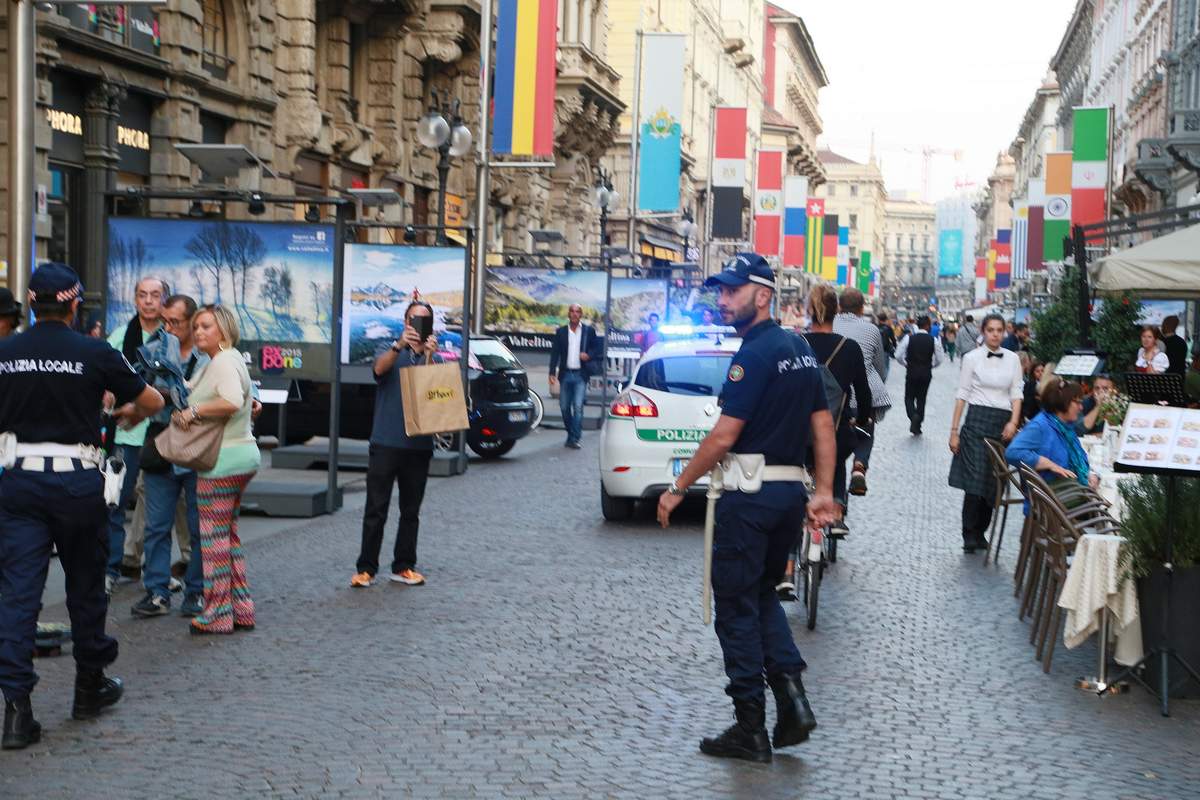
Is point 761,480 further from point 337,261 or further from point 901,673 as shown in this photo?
point 337,261

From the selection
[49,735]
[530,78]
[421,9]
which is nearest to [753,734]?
[49,735]

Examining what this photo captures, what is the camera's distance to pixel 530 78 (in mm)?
26938

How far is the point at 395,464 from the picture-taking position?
10438mm

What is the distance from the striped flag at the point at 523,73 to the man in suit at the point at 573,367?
552 centimetres

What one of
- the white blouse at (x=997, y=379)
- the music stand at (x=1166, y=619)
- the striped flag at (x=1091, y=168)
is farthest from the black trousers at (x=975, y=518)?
the striped flag at (x=1091, y=168)

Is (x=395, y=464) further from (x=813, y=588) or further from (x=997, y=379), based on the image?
(x=997, y=379)

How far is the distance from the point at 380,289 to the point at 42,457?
10501 mm

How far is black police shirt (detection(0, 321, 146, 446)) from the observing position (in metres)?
6.50

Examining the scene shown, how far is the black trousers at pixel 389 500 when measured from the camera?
10.4m

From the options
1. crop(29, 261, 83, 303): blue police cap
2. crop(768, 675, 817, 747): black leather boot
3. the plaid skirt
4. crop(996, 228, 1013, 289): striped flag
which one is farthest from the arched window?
crop(996, 228, 1013, 289): striped flag

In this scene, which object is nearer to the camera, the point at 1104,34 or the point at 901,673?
the point at 901,673

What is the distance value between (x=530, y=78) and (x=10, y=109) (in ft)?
48.8

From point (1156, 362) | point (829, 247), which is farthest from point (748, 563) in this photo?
point (829, 247)

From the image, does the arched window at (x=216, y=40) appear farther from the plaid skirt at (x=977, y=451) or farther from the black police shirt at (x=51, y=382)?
the black police shirt at (x=51, y=382)
